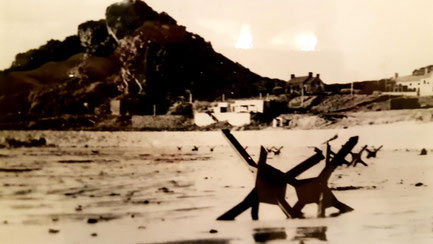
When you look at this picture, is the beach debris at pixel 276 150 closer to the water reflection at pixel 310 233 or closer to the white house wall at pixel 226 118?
the white house wall at pixel 226 118

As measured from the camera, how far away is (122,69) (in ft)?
4.97

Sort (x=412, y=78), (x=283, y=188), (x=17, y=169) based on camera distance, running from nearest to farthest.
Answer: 1. (x=17, y=169)
2. (x=283, y=188)
3. (x=412, y=78)

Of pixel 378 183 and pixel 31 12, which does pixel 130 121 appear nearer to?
pixel 31 12

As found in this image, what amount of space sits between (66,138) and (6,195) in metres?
0.21

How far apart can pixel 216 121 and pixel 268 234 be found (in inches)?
13.5

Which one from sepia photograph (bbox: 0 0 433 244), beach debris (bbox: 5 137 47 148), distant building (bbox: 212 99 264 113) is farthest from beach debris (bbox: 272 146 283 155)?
beach debris (bbox: 5 137 47 148)

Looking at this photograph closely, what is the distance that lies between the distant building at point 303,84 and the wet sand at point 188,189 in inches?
4.7

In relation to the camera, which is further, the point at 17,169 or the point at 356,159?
the point at 356,159

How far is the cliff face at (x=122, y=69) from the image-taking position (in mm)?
1450

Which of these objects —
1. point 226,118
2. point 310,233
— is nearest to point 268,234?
point 310,233

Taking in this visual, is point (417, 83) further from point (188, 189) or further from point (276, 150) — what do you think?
point (188, 189)

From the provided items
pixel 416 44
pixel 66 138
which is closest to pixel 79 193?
pixel 66 138

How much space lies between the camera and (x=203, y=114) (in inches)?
60.7

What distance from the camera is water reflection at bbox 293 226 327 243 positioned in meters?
1.50
